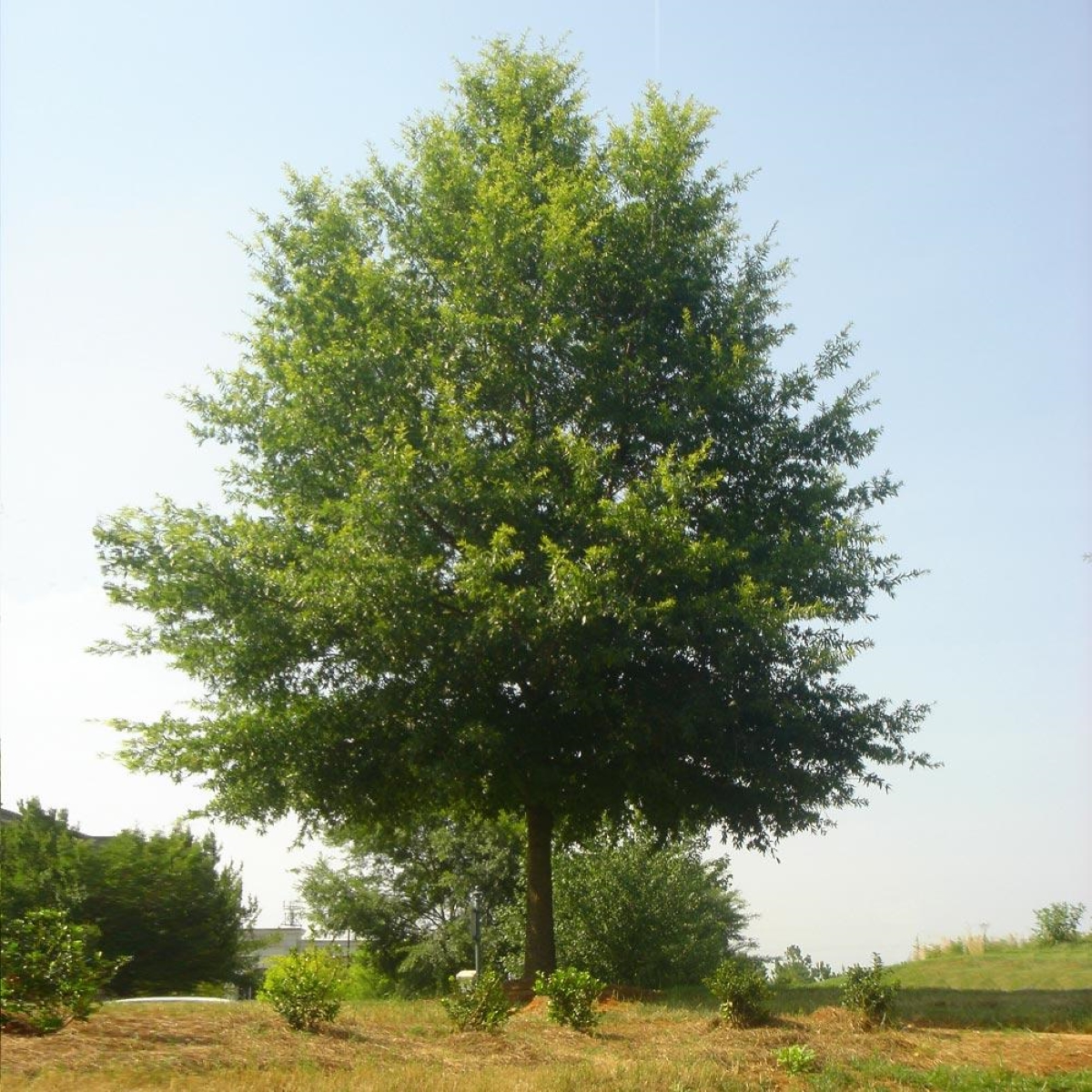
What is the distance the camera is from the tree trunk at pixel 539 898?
60.3ft

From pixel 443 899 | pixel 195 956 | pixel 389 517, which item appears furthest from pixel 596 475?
pixel 443 899

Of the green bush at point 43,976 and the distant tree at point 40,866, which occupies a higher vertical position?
the distant tree at point 40,866

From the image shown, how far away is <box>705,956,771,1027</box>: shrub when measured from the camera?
536 inches

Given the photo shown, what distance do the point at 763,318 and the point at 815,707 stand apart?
23.9 feet

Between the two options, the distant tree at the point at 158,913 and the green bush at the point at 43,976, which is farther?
the distant tree at the point at 158,913

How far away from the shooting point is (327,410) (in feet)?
60.3

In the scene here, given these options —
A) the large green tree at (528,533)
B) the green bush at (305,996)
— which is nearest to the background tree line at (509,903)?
the large green tree at (528,533)

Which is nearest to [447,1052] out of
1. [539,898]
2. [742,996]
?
[742,996]

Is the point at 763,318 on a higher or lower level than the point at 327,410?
higher

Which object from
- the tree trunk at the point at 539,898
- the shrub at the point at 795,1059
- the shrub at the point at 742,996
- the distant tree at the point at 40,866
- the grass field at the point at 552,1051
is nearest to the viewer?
the grass field at the point at 552,1051

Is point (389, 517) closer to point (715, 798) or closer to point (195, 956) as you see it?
point (715, 798)

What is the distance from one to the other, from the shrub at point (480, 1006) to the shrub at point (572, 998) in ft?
2.00

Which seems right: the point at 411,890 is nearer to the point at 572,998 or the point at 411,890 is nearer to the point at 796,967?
the point at 796,967

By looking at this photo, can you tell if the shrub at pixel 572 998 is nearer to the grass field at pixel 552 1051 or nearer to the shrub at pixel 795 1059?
the grass field at pixel 552 1051
